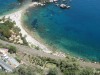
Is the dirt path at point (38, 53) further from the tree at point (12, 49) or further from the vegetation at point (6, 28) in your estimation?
the vegetation at point (6, 28)

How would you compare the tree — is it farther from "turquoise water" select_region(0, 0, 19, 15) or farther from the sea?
"turquoise water" select_region(0, 0, 19, 15)

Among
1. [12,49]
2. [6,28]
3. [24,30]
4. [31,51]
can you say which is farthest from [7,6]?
[12,49]

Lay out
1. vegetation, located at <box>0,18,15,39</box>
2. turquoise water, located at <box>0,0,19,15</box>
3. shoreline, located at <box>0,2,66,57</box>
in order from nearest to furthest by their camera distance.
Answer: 1. shoreline, located at <box>0,2,66,57</box>
2. vegetation, located at <box>0,18,15,39</box>
3. turquoise water, located at <box>0,0,19,15</box>

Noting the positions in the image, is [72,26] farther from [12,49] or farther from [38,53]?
[12,49]

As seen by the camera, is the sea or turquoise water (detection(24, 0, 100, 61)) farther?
turquoise water (detection(24, 0, 100, 61))

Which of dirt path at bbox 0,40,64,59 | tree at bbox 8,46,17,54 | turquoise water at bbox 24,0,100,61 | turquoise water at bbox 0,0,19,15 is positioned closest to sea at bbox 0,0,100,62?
turquoise water at bbox 24,0,100,61

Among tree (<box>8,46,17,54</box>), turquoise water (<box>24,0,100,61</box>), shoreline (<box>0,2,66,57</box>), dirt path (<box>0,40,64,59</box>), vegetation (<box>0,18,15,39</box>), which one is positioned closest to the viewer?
tree (<box>8,46,17,54</box>)

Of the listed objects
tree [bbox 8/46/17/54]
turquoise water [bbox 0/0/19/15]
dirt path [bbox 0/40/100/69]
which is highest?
turquoise water [bbox 0/0/19/15]

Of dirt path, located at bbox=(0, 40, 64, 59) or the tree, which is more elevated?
the tree
